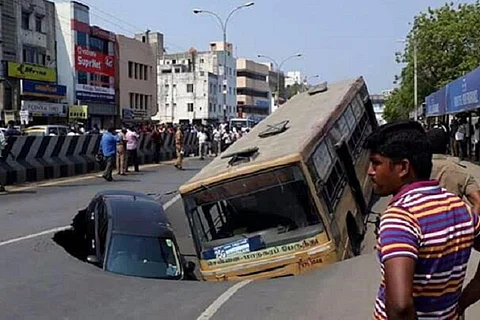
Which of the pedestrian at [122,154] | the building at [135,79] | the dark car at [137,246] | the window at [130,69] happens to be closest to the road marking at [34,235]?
the dark car at [137,246]

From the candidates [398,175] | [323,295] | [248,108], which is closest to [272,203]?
[323,295]

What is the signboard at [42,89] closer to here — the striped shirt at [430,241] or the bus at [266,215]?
the bus at [266,215]

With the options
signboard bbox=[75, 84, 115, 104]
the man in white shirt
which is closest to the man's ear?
the man in white shirt

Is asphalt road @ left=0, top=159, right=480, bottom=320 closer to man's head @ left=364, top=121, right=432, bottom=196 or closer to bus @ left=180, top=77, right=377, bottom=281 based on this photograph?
bus @ left=180, top=77, right=377, bottom=281

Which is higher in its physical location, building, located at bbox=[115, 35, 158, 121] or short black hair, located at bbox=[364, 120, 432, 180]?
building, located at bbox=[115, 35, 158, 121]

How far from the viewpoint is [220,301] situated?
24.5ft

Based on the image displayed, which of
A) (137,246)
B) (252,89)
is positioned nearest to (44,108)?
(137,246)

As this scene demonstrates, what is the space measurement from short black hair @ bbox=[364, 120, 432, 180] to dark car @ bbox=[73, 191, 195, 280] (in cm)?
636

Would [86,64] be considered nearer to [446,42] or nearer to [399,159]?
[446,42]

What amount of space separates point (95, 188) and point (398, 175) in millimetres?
17538

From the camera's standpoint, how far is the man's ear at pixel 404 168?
9.21 ft

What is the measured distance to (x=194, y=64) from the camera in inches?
4528

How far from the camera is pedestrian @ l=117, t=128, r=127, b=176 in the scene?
24083 millimetres

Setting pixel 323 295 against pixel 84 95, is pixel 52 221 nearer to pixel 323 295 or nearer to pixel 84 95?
pixel 323 295
